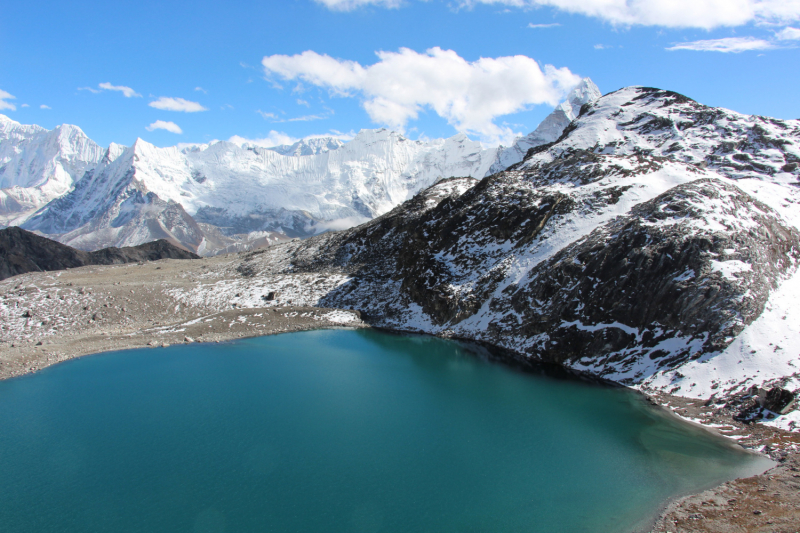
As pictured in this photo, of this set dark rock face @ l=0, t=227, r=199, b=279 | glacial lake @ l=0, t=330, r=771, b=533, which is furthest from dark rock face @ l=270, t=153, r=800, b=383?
dark rock face @ l=0, t=227, r=199, b=279

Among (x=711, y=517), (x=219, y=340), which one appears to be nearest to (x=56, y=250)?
(x=219, y=340)

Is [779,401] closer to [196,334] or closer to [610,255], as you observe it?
[610,255]

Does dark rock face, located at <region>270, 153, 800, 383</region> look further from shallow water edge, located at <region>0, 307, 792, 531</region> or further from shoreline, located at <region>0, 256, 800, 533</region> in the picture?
shoreline, located at <region>0, 256, 800, 533</region>

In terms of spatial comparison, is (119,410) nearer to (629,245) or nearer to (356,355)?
(356,355)

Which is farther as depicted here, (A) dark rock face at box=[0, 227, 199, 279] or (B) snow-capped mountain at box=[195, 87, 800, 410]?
(A) dark rock face at box=[0, 227, 199, 279]

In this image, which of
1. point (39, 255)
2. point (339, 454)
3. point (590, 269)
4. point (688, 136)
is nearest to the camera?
point (339, 454)

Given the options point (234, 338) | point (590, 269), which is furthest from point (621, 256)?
point (234, 338)

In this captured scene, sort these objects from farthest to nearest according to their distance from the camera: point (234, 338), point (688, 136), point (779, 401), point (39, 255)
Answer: point (39, 255) → point (688, 136) → point (234, 338) → point (779, 401)
